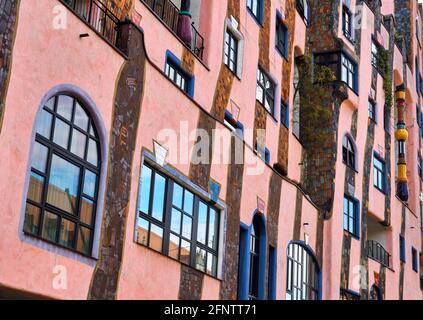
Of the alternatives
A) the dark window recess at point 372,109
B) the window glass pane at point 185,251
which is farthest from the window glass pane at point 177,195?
the dark window recess at point 372,109

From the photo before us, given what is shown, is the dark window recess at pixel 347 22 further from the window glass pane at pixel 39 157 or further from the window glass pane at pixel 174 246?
the window glass pane at pixel 39 157

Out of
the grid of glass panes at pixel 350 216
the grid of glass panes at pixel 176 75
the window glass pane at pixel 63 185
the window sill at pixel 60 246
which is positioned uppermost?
the grid of glass panes at pixel 176 75

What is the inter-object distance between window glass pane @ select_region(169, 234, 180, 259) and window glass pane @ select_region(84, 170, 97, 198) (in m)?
2.42

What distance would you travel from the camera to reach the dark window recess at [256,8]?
791 inches

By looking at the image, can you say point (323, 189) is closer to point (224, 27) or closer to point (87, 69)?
point (224, 27)

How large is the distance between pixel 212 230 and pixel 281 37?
365 inches

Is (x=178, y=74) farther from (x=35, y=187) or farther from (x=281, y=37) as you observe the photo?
(x=35, y=187)

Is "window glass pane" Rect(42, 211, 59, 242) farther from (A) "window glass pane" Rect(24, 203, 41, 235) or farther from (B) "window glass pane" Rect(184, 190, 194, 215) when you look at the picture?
(B) "window glass pane" Rect(184, 190, 194, 215)

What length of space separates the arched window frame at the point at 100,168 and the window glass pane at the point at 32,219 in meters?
0.18

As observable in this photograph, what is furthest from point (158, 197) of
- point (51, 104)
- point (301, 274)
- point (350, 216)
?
point (350, 216)

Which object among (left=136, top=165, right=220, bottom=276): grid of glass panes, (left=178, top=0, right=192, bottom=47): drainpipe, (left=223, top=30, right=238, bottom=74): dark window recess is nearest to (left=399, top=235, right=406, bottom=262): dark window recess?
(left=223, top=30, right=238, bottom=74): dark window recess

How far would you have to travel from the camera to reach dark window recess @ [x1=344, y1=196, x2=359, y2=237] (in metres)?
24.1

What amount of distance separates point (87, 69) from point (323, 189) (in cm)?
1304

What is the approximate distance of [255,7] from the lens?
67.3 ft
